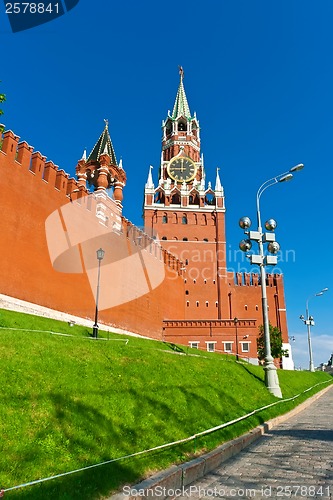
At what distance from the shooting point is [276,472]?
5.16 m

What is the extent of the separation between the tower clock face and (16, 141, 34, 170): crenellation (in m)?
39.0

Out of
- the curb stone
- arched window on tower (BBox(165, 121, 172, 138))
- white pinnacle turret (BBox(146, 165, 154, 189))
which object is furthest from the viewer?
arched window on tower (BBox(165, 121, 172, 138))

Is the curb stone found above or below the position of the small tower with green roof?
below

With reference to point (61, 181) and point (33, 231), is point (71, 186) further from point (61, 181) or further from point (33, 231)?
point (33, 231)

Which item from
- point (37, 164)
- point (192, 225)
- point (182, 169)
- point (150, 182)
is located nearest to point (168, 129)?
point (182, 169)

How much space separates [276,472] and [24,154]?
783 inches

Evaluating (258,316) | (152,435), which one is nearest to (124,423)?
(152,435)

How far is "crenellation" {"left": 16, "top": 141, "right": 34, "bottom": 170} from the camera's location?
66.7 feet

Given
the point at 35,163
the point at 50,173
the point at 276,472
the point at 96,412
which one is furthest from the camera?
the point at 50,173

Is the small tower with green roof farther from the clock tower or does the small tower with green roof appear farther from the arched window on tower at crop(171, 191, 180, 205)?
the arched window on tower at crop(171, 191, 180, 205)

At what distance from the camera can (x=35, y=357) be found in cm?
728

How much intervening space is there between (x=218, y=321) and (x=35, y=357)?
3061 cm

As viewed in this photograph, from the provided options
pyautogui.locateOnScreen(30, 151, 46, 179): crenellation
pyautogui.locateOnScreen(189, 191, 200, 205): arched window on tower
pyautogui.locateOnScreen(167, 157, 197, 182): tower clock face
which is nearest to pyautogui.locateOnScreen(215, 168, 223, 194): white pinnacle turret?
pyautogui.locateOnScreen(189, 191, 200, 205): arched window on tower

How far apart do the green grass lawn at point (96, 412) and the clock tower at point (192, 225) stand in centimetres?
3699
